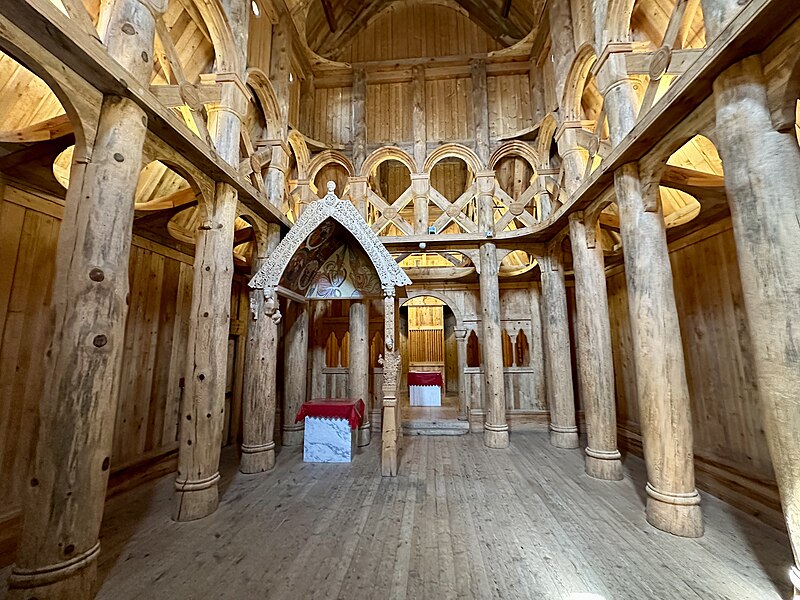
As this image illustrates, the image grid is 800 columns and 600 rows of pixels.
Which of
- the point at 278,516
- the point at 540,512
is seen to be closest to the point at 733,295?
the point at 540,512

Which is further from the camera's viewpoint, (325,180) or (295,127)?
(325,180)

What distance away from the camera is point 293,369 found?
19.9ft

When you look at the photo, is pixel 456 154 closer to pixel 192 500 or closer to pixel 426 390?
pixel 426 390

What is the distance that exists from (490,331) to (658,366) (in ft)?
10.4

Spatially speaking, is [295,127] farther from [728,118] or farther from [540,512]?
[540,512]

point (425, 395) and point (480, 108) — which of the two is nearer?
point (480, 108)

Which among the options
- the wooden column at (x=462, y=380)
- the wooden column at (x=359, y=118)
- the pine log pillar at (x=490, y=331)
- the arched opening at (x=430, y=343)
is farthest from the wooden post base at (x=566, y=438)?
the wooden column at (x=359, y=118)

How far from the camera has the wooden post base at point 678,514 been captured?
10.0ft

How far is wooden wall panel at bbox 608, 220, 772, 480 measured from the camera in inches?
161

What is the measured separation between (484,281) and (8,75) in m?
6.53

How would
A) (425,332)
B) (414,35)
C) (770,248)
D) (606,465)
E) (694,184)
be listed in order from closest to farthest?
1. (770,248)
2. (694,184)
3. (606,465)
4. (414,35)
5. (425,332)

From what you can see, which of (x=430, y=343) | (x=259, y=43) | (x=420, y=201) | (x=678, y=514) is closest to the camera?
(x=678, y=514)

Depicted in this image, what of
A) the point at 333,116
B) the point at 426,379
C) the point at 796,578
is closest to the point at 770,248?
the point at 796,578

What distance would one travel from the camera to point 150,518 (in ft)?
11.4
